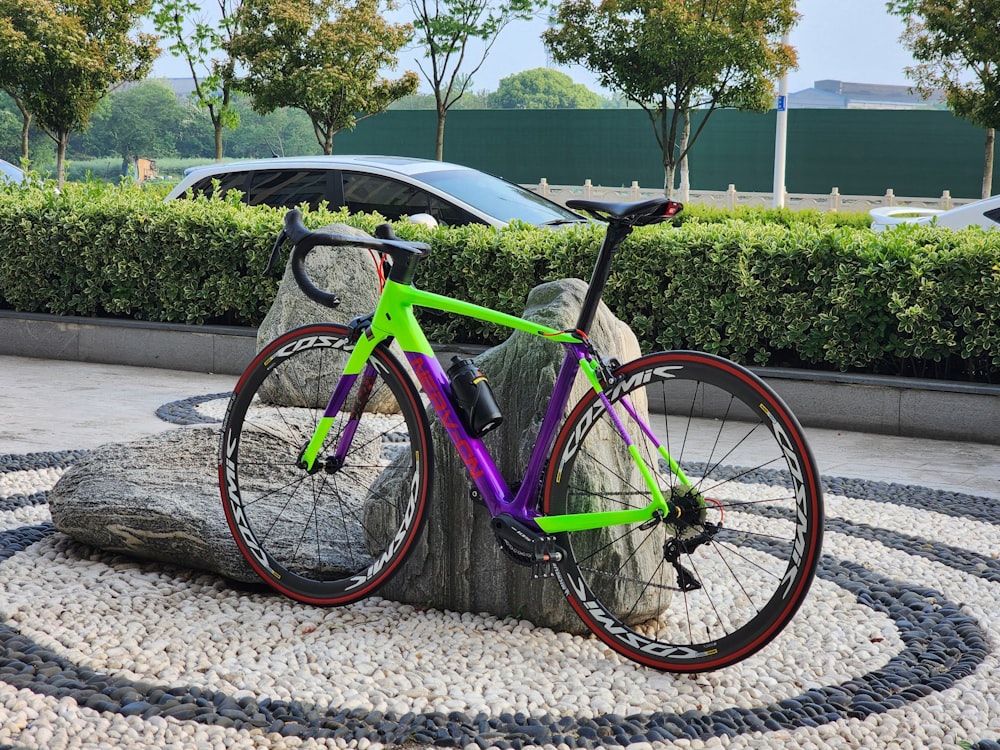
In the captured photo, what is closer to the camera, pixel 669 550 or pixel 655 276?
pixel 669 550

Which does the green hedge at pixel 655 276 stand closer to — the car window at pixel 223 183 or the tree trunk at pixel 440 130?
the car window at pixel 223 183

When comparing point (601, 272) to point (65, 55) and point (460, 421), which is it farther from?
point (65, 55)

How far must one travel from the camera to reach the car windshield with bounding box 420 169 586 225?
31.5 ft

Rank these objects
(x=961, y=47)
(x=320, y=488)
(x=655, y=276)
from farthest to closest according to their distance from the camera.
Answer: (x=961, y=47), (x=655, y=276), (x=320, y=488)

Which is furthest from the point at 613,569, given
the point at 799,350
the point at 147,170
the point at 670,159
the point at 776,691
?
the point at 147,170

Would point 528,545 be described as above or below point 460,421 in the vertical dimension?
below

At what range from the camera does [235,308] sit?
361 inches

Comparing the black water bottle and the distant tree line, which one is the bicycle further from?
the distant tree line

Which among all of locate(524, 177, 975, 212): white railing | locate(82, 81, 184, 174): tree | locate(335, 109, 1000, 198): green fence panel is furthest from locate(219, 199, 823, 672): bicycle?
locate(82, 81, 184, 174): tree

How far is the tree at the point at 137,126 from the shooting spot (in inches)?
1996

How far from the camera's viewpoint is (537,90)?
63.7m

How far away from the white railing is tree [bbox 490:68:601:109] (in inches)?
1413

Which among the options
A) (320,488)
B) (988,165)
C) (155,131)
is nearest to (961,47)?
Answer: (988,165)

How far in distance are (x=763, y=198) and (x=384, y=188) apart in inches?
669
